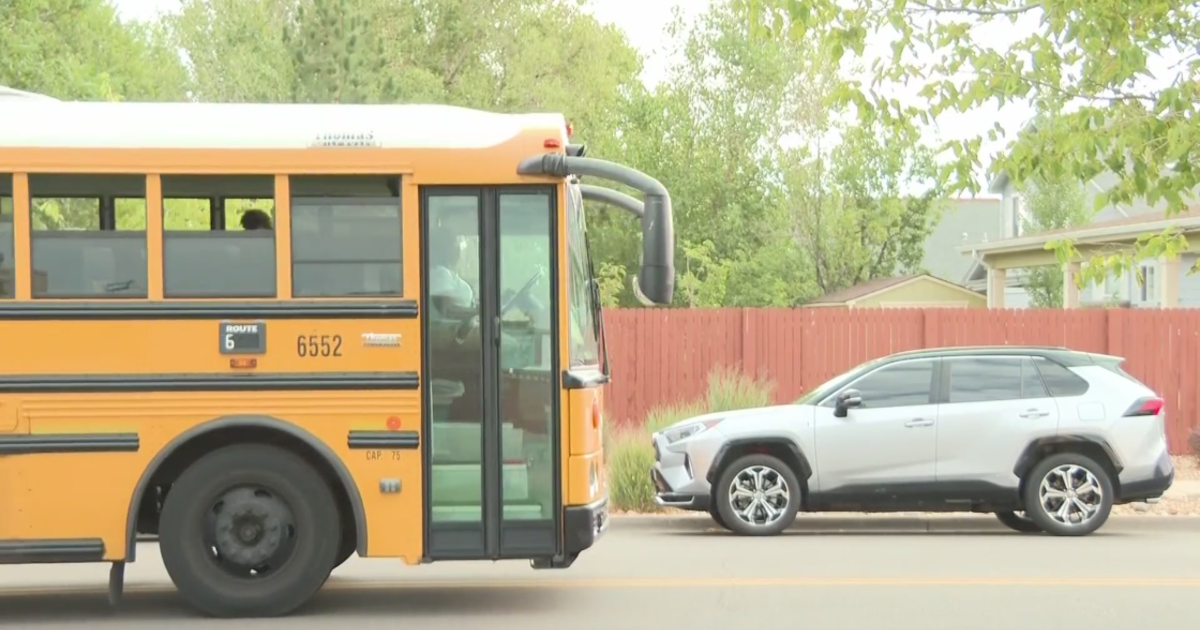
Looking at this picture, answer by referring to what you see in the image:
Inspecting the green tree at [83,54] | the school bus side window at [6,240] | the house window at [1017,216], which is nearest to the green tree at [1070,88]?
the school bus side window at [6,240]

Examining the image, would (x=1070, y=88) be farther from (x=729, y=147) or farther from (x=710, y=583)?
(x=729, y=147)

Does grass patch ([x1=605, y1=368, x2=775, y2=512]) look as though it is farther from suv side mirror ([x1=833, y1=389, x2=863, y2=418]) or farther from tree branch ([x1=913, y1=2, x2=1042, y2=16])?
tree branch ([x1=913, y1=2, x2=1042, y2=16])

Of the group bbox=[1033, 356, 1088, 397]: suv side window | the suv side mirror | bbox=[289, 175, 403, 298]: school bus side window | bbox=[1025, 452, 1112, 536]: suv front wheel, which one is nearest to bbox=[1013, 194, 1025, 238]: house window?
bbox=[1033, 356, 1088, 397]: suv side window

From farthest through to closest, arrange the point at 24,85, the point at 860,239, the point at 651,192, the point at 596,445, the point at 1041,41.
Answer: the point at 860,239
the point at 24,85
the point at 1041,41
the point at 596,445
the point at 651,192

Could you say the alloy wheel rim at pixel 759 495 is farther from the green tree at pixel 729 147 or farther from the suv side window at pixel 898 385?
the green tree at pixel 729 147

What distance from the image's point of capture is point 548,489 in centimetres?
859

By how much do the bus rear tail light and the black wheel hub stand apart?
8062 mm

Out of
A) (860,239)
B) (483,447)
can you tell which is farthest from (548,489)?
(860,239)

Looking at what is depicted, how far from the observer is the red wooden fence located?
20141 mm

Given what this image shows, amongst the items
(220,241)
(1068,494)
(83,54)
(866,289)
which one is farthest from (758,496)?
(83,54)

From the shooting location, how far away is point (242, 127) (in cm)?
851

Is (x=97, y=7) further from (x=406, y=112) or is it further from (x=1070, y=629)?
(x=1070, y=629)

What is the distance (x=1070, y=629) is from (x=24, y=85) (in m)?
24.1

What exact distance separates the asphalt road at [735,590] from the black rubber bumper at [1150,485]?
48cm
